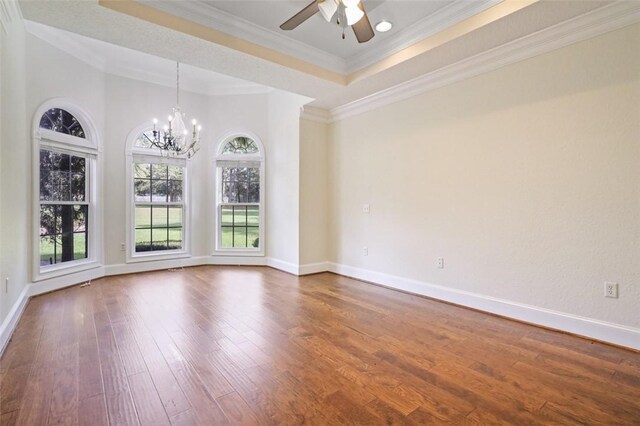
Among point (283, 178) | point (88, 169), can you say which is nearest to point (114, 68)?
point (88, 169)

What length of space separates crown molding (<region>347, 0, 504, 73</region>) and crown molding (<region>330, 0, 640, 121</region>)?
0.55 meters

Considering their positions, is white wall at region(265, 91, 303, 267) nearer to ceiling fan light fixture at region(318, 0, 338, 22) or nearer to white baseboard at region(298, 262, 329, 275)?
white baseboard at region(298, 262, 329, 275)

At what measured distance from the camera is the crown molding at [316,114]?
16.3 feet

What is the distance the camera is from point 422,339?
2643mm

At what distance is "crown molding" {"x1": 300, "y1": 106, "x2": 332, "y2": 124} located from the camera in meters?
4.96

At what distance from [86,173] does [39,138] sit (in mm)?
867

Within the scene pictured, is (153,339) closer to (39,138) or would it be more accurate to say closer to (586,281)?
(39,138)

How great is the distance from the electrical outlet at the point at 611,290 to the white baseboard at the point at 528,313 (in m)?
0.23

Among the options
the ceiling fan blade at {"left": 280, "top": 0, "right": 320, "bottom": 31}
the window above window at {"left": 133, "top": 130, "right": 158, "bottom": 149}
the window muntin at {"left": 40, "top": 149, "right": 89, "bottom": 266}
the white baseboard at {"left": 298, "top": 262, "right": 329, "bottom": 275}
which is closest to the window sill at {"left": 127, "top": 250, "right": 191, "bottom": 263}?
the window muntin at {"left": 40, "top": 149, "right": 89, "bottom": 266}

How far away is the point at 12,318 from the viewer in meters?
2.81

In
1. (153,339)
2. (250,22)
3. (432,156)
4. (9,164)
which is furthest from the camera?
(432,156)

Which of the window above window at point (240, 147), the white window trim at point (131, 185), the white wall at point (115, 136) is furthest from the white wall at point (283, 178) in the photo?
the white window trim at point (131, 185)

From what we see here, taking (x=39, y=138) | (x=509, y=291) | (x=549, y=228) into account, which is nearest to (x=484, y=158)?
(x=549, y=228)

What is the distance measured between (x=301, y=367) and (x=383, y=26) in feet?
10.8
